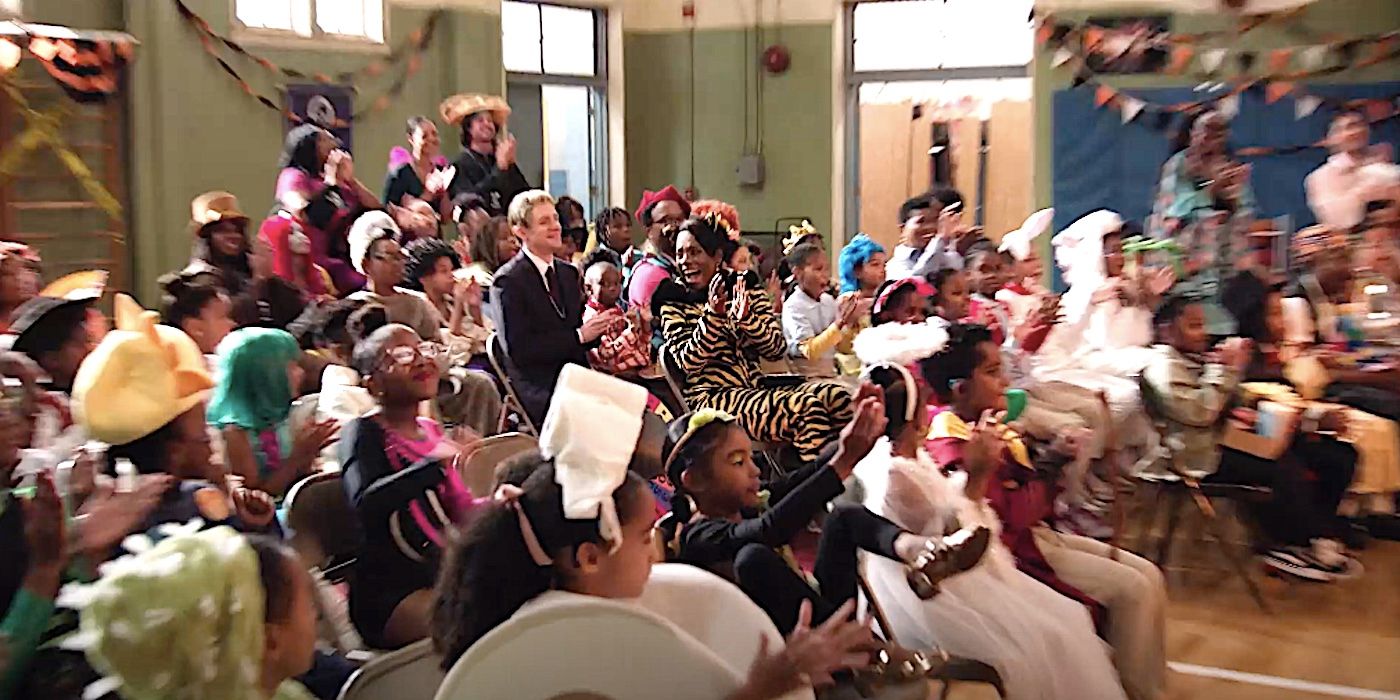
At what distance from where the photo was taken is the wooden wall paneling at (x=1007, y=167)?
992 cm

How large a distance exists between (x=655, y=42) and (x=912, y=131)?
202 centimetres

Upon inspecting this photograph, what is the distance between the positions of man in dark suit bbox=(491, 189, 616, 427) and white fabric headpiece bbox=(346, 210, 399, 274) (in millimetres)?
845

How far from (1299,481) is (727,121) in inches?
246

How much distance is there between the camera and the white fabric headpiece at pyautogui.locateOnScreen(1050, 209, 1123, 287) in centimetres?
591

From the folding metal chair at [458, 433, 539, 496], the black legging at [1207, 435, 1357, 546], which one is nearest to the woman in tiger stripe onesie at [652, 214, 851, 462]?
the folding metal chair at [458, 433, 539, 496]

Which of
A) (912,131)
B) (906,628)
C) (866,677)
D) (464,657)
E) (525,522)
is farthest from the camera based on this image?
(912,131)

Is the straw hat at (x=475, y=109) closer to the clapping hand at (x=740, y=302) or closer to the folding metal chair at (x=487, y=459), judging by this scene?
the clapping hand at (x=740, y=302)

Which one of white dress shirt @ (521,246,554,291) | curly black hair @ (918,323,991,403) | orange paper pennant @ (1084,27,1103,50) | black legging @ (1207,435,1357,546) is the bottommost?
black legging @ (1207,435,1357,546)

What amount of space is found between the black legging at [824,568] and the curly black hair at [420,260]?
2943 millimetres

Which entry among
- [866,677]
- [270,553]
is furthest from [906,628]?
[270,553]

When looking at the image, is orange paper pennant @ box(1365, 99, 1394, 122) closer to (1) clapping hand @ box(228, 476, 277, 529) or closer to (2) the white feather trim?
(2) the white feather trim

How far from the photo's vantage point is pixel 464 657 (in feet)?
6.77

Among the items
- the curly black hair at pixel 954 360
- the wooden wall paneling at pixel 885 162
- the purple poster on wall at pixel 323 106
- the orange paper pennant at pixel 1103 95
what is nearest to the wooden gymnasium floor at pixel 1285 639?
the curly black hair at pixel 954 360

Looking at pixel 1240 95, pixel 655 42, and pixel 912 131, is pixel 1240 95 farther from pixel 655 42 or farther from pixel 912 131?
pixel 655 42
